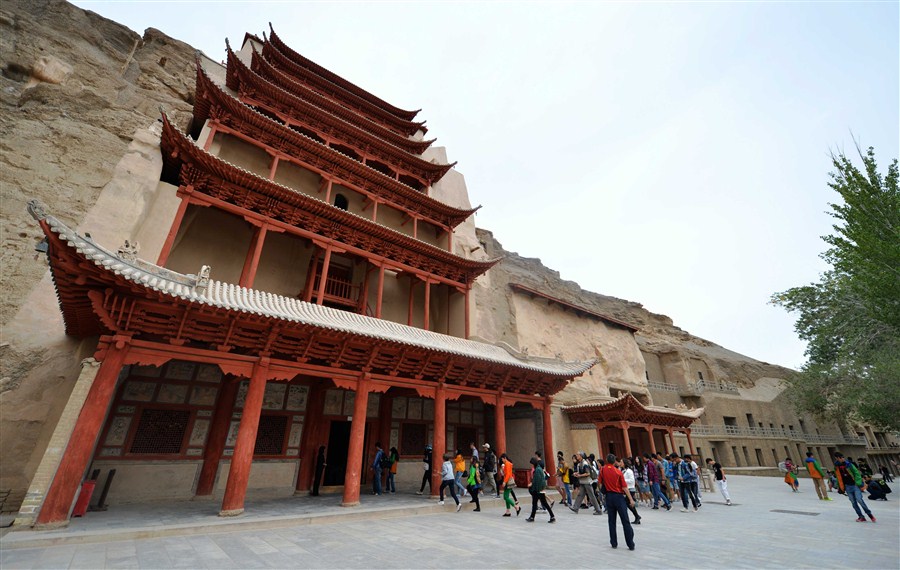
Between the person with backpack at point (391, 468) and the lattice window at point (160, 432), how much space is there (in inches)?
208

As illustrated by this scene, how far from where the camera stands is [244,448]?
7359 mm

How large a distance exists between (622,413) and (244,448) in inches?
532

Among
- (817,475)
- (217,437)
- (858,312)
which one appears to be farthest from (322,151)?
(858,312)

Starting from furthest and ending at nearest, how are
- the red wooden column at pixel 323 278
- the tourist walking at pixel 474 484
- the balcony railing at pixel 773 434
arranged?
1. the balcony railing at pixel 773 434
2. the red wooden column at pixel 323 278
3. the tourist walking at pixel 474 484

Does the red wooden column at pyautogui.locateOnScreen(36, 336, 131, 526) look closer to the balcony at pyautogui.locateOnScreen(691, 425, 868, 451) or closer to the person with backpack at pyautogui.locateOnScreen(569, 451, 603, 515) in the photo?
the person with backpack at pyautogui.locateOnScreen(569, 451, 603, 515)

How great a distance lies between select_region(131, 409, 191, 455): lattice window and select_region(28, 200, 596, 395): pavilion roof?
229cm

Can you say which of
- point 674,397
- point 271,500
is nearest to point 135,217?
point 271,500

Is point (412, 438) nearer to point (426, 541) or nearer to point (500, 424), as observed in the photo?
point (500, 424)

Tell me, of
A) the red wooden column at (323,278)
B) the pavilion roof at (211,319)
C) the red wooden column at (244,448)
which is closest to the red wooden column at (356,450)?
the pavilion roof at (211,319)

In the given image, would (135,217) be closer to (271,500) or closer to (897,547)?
(271,500)

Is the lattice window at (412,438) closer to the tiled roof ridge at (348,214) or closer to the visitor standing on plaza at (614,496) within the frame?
the tiled roof ridge at (348,214)

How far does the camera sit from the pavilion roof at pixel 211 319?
593 centimetres

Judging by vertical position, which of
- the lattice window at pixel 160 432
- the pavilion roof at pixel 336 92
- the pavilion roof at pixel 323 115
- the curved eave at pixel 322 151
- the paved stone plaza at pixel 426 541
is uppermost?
the pavilion roof at pixel 336 92

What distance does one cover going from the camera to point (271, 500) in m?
9.12
